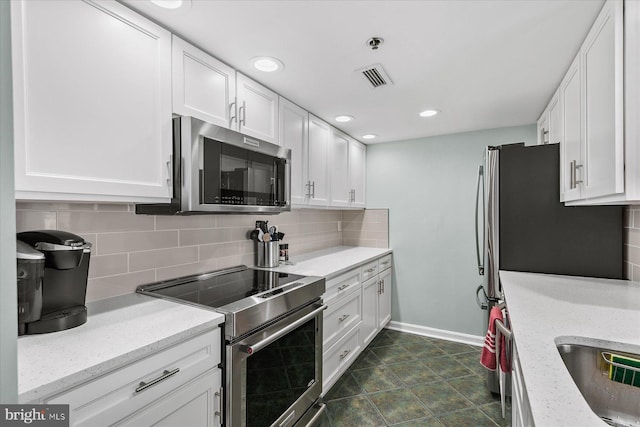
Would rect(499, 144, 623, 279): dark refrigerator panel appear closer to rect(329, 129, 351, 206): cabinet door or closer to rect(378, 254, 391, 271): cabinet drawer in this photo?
rect(378, 254, 391, 271): cabinet drawer

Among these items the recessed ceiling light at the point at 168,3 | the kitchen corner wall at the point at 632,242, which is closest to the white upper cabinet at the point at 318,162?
the recessed ceiling light at the point at 168,3

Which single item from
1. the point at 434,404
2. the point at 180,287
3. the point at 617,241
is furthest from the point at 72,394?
the point at 617,241

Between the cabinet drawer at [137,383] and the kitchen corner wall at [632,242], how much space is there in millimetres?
2210

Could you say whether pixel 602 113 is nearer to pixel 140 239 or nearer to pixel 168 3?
pixel 168 3

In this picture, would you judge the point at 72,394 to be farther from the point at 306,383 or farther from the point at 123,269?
the point at 306,383

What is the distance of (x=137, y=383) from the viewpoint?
0.98 meters

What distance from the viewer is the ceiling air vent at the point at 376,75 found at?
177 cm

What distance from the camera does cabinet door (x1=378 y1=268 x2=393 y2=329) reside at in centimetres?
317

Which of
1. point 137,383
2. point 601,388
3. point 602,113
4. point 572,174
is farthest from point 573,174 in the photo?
point 137,383

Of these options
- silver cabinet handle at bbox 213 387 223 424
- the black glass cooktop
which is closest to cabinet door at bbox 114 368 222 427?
silver cabinet handle at bbox 213 387 223 424

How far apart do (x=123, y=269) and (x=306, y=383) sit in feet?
3.93

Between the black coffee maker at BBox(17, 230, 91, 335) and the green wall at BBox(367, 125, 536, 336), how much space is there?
3.00 meters

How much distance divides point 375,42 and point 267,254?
5.14 ft

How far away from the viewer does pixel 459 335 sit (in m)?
3.18
